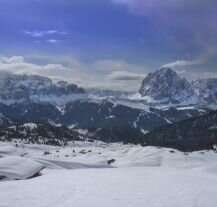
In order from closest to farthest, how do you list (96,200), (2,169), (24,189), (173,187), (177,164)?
(96,200) → (24,189) → (173,187) → (2,169) → (177,164)

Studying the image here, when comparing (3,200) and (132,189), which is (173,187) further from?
(3,200)

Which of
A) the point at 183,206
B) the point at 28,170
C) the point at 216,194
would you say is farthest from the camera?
the point at 28,170

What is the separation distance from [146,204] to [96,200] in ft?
12.1

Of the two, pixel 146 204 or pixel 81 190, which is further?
pixel 81 190

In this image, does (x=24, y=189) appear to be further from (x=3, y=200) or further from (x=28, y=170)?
(x=28, y=170)

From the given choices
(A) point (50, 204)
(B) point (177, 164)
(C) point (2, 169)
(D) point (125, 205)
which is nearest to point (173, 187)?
(D) point (125, 205)

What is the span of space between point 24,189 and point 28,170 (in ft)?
78.4

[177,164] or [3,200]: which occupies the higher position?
[3,200]

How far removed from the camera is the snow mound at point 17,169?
52094 mm

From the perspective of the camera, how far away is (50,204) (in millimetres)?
26984

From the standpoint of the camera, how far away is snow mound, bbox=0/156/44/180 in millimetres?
52094

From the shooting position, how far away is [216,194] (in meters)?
32.4

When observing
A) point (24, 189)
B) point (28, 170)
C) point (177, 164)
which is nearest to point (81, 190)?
point (24, 189)

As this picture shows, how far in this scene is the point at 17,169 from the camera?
56.5 metres
